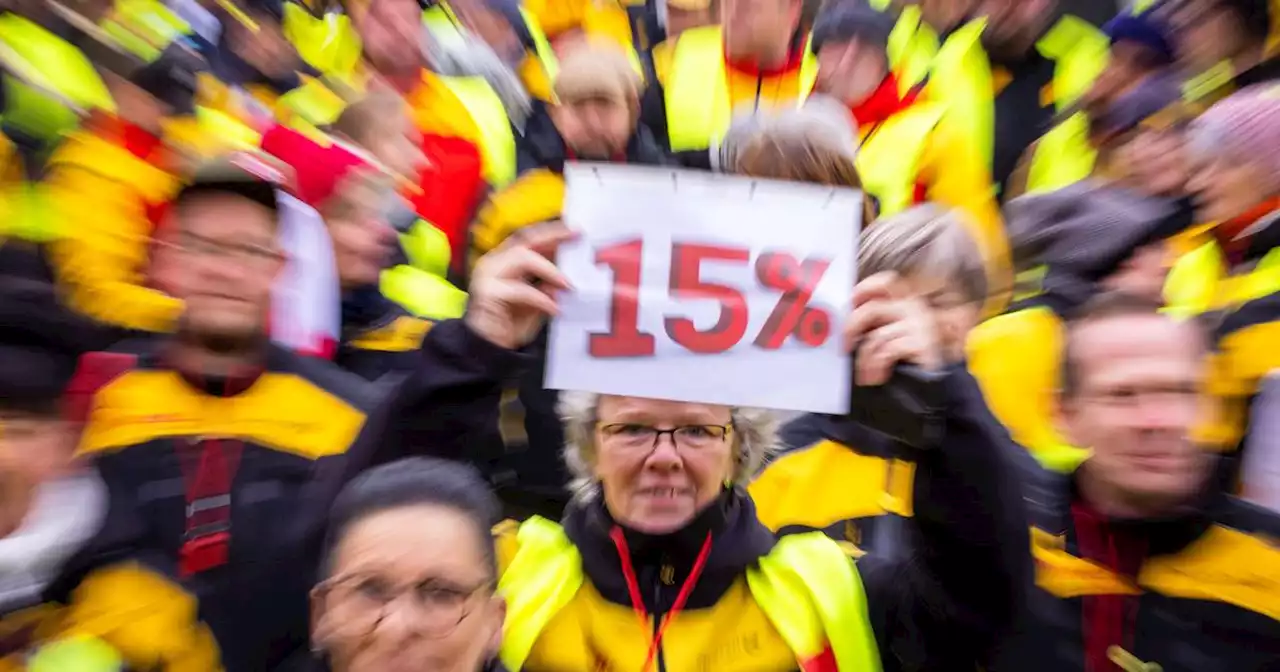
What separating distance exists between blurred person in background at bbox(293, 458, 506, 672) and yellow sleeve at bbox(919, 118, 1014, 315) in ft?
5.39

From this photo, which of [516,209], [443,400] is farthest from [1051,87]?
[443,400]

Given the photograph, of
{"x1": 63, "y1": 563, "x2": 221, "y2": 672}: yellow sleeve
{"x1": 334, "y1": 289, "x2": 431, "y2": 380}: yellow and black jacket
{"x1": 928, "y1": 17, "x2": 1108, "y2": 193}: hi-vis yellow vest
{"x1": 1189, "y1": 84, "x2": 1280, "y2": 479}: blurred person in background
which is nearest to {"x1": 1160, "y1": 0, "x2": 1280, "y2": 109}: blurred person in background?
{"x1": 928, "y1": 17, "x2": 1108, "y2": 193}: hi-vis yellow vest

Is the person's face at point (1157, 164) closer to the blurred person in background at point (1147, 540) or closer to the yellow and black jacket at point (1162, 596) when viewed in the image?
the blurred person in background at point (1147, 540)

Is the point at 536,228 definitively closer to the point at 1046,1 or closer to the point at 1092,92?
the point at 1092,92

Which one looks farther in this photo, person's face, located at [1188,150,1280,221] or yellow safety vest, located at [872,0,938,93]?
yellow safety vest, located at [872,0,938,93]

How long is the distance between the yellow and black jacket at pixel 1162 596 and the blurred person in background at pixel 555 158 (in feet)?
3.25

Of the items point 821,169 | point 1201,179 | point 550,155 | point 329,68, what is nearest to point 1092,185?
point 1201,179

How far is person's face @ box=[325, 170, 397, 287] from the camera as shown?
246 centimetres

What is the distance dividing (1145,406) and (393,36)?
8.35 ft

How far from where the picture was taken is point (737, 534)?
5.66 feet

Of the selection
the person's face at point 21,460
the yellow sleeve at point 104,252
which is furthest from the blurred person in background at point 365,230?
the person's face at point 21,460

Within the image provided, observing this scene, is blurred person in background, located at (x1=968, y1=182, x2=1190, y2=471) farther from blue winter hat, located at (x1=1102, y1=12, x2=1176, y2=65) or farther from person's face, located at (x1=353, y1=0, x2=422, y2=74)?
person's face, located at (x1=353, y1=0, x2=422, y2=74)

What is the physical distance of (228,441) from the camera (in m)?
1.91

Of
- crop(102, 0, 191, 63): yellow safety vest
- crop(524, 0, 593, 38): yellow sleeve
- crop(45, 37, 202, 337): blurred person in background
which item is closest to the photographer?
crop(45, 37, 202, 337): blurred person in background
